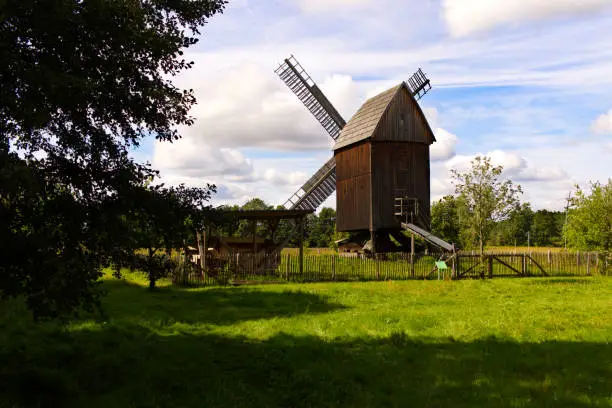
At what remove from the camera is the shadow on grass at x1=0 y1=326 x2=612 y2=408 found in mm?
8359

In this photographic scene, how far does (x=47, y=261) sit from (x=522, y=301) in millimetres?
15336

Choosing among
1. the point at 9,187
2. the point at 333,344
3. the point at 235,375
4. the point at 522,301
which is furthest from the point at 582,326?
the point at 9,187

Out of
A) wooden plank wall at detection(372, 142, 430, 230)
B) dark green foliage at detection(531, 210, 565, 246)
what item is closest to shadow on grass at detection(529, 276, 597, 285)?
wooden plank wall at detection(372, 142, 430, 230)

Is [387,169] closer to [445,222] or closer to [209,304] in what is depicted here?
[445,222]

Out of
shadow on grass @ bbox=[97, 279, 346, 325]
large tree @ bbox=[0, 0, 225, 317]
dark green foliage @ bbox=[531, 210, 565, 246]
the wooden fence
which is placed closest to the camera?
large tree @ bbox=[0, 0, 225, 317]

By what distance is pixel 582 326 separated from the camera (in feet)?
44.6

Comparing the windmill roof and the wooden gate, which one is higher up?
the windmill roof

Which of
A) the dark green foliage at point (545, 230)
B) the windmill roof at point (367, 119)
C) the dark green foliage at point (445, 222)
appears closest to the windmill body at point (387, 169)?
the windmill roof at point (367, 119)

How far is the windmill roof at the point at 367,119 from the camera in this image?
117ft

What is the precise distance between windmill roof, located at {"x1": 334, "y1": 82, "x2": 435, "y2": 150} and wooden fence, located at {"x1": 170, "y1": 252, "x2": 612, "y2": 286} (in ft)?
31.7

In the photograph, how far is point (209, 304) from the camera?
18031mm

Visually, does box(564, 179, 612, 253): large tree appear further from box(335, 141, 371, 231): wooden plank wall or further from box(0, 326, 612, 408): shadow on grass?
box(0, 326, 612, 408): shadow on grass

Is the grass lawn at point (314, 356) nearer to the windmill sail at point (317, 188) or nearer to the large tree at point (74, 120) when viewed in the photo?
the large tree at point (74, 120)

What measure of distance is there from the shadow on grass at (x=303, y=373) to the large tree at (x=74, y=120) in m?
1.43
